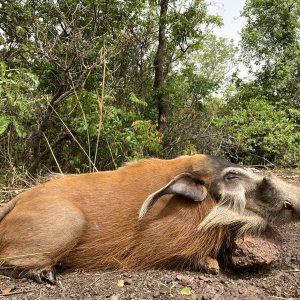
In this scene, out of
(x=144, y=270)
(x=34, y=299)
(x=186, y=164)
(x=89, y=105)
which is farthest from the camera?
(x=89, y=105)

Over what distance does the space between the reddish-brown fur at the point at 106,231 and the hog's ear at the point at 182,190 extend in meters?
0.09

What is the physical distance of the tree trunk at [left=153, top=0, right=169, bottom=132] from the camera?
39.0 ft

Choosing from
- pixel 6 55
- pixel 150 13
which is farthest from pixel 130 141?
pixel 150 13

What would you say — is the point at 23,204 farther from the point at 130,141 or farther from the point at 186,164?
the point at 130,141

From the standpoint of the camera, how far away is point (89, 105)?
7.40 metres

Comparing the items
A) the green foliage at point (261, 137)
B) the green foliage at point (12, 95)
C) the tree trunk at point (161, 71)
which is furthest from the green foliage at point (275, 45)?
the green foliage at point (12, 95)

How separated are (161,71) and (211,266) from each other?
9.48 m

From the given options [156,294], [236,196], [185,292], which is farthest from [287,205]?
[156,294]

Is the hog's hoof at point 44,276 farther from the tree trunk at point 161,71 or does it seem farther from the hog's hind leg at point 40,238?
the tree trunk at point 161,71

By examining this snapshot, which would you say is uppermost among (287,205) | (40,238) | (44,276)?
(287,205)

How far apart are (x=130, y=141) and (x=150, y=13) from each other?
18.0ft

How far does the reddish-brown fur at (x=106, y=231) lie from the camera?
139 inches

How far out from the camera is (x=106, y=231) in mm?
3693

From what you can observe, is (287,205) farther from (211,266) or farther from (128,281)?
(128,281)
